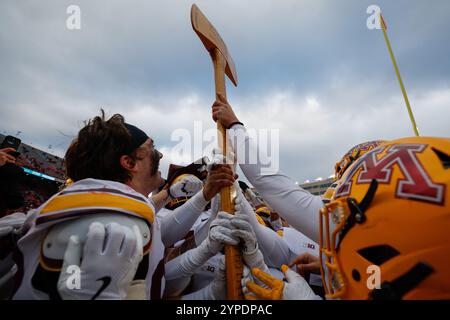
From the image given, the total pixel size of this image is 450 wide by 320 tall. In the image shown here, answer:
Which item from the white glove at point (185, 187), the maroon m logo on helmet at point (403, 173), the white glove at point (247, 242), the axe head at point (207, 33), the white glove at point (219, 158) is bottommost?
the white glove at point (247, 242)

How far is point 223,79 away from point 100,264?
1.93 meters

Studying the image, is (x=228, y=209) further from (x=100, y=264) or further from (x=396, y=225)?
(x=396, y=225)

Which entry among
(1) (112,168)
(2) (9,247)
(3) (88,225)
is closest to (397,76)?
(1) (112,168)

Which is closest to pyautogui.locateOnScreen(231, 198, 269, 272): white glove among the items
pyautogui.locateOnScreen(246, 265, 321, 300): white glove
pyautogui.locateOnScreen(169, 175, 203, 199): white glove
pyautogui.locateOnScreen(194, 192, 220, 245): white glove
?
pyautogui.locateOnScreen(246, 265, 321, 300): white glove

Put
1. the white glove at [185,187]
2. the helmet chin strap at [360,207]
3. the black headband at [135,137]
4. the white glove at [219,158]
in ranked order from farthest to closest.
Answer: the white glove at [185,187]
the white glove at [219,158]
the black headband at [135,137]
the helmet chin strap at [360,207]

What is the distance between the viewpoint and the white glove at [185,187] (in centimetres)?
363

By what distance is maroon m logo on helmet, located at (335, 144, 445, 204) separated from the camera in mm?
938

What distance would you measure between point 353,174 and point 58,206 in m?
1.59

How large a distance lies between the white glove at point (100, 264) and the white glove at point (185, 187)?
258cm

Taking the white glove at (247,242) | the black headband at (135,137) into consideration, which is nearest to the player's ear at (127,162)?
the black headband at (135,137)

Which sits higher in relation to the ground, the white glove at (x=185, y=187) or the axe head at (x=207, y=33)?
the axe head at (x=207, y=33)

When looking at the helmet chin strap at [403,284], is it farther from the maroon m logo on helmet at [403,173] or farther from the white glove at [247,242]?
the white glove at [247,242]

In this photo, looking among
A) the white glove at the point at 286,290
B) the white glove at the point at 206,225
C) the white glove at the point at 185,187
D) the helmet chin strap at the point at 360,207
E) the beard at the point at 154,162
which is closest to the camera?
the helmet chin strap at the point at 360,207
